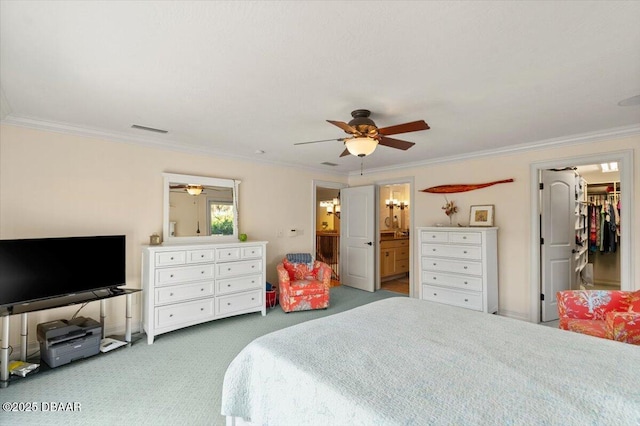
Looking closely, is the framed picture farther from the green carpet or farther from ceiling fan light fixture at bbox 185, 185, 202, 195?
ceiling fan light fixture at bbox 185, 185, 202, 195

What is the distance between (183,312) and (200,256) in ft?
2.20

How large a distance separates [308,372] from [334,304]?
11.5ft

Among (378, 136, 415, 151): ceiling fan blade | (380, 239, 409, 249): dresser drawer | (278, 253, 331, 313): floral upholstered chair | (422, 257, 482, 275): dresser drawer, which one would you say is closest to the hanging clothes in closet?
(422, 257, 482, 275): dresser drawer

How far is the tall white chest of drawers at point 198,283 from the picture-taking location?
3.33 metres

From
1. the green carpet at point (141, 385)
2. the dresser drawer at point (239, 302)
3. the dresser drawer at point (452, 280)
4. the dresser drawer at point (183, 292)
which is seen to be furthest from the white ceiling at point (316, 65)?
the green carpet at point (141, 385)

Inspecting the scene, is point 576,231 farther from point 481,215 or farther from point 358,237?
point 358,237

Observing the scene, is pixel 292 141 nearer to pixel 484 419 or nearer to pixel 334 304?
pixel 334 304

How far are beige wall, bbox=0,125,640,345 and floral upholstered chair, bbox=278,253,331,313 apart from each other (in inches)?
19.5

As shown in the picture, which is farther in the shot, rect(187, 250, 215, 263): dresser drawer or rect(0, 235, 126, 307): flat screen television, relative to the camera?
rect(187, 250, 215, 263): dresser drawer

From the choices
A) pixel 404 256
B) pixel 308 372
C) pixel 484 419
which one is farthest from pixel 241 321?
pixel 404 256

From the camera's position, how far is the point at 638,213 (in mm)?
3234

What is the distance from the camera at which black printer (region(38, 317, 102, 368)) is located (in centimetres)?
266

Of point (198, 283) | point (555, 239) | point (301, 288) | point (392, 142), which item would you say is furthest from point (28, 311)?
point (555, 239)

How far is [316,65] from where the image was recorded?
1.95 meters
